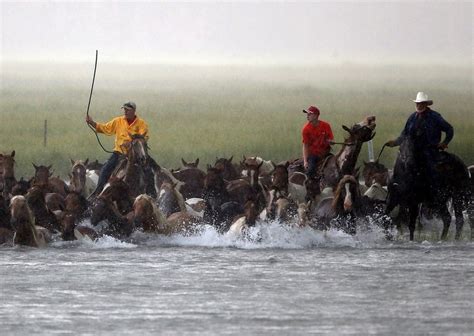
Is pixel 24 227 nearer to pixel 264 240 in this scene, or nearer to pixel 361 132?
pixel 264 240

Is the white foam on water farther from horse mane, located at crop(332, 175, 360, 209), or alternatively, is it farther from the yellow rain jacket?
the yellow rain jacket

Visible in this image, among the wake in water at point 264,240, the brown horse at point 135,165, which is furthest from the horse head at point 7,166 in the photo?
the wake in water at point 264,240

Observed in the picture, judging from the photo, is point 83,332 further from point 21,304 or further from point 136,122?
point 136,122

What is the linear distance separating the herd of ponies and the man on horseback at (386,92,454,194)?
0.64 m

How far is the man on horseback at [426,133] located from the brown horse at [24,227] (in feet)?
14.5

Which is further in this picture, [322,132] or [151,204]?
[322,132]

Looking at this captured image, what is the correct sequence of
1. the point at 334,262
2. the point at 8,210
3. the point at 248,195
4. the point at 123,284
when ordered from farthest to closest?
1. the point at 248,195
2. the point at 8,210
3. the point at 334,262
4. the point at 123,284

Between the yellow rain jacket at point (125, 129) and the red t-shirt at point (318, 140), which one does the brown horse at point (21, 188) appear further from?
the red t-shirt at point (318, 140)

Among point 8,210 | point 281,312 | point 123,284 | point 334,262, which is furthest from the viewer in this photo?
point 8,210

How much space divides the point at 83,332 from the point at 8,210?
7745mm

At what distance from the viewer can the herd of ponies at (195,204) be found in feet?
76.7

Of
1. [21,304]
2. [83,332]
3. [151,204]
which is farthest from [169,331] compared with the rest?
[151,204]

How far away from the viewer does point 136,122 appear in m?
26.0

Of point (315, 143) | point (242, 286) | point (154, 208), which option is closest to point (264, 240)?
point (154, 208)
